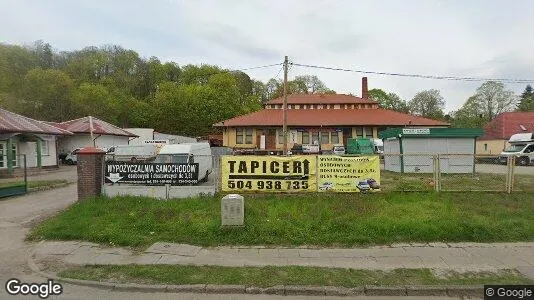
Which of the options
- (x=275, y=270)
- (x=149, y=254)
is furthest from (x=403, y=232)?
(x=149, y=254)

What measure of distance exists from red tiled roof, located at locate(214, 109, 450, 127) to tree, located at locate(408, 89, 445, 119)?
107 feet

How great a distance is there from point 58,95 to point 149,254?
4341cm

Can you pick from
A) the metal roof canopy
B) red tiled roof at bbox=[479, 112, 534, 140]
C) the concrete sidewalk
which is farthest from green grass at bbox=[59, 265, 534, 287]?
red tiled roof at bbox=[479, 112, 534, 140]

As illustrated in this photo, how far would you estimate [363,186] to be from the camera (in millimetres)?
11859

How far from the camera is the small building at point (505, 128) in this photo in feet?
142

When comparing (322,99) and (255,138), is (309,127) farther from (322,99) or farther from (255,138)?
(322,99)

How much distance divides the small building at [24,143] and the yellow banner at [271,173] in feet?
52.0

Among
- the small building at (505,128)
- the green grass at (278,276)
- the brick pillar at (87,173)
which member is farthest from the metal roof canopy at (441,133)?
the small building at (505,128)

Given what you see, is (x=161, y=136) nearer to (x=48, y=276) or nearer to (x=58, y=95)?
(x=58, y=95)

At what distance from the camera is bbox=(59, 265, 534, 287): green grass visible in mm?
6090

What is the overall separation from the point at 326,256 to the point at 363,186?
16.1 ft

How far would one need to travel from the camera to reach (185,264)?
698 centimetres

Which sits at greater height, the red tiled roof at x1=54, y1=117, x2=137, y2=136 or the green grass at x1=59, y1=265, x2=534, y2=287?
the red tiled roof at x1=54, y1=117, x2=137, y2=136

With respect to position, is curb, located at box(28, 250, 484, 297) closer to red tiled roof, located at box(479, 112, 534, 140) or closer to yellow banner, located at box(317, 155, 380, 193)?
yellow banner, located at box(317, 155, 380, 193)
